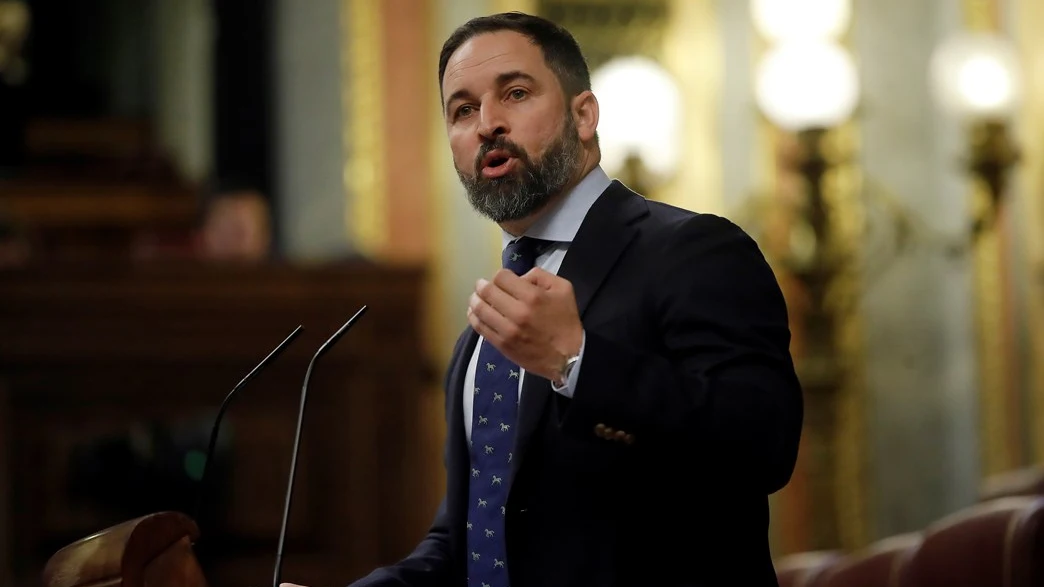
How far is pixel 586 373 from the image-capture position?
154 centimetres

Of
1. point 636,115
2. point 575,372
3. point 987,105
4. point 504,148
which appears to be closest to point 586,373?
point 575,372

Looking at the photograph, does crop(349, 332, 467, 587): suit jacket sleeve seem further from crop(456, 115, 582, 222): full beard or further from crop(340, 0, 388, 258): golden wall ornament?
crop(340, 0, 388, 258): golden wall ornament

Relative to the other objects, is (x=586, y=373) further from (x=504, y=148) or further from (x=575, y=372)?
(x=504, y=148)

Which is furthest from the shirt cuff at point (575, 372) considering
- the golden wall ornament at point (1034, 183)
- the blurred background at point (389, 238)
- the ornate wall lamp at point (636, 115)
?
the golden wall ornament at point (1034, 183)

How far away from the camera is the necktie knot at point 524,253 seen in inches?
73.4

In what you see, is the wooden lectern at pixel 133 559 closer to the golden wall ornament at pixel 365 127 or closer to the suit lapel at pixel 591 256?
the suit lapel at pixel 591 256

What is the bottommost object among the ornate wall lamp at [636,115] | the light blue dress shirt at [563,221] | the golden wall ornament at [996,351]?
the golden wall ornament at [996,351]

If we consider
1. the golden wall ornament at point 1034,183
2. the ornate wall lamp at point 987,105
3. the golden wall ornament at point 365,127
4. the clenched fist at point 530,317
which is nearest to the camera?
the clenched fist at point 530,317

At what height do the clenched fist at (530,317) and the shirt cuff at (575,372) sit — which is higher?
Answer: the clenched fist at (530,317)

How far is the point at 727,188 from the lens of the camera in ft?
21.8

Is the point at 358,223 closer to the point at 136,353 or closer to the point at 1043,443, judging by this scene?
the point at 136,353

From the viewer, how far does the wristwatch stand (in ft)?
5.09

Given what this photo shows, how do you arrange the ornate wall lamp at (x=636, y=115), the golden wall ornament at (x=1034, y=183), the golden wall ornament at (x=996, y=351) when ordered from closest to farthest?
the ornate wall lamp at (x=636, y=115) < the golden wall ornament at (x=1034, y=183) < the golden wall ornament at (x=996, y=351)

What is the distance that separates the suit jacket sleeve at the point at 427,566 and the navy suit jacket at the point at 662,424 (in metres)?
0.22
